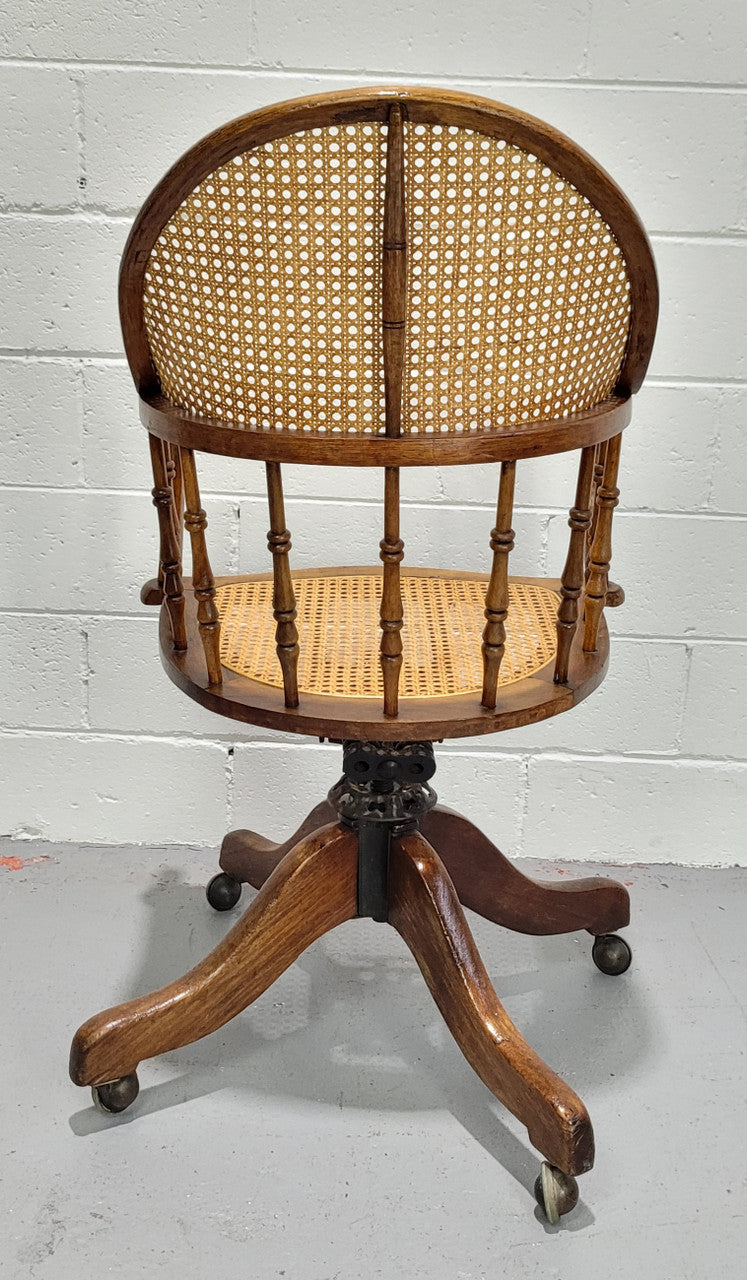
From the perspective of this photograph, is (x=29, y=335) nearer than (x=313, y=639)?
No

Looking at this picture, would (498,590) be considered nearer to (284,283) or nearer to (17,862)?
(284,283)

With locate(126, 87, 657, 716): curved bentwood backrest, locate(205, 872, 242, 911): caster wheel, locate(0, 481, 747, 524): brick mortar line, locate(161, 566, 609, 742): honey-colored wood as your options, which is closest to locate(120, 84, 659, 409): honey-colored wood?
locate(126, 87, 657, 716): curved bentwood backrest

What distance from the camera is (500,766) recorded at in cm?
183

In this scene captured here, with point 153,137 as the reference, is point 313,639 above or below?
below

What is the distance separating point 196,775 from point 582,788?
0.58 m

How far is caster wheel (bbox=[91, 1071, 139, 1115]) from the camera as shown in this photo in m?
1.32

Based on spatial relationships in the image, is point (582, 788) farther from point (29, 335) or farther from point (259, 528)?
point (29, 335)

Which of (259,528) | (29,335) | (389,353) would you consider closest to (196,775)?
(259,528)

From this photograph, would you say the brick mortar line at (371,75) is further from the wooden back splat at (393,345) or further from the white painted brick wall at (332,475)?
the wooden back splat at (393,345)

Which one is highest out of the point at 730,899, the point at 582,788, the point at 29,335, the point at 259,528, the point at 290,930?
the point at 29,335

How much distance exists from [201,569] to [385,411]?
23 cm

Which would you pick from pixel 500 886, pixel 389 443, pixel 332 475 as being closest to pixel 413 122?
pixel 389 443

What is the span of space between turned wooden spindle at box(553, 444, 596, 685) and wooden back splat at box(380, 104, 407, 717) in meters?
0.17

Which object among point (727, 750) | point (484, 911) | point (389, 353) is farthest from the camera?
point (727, 750)
